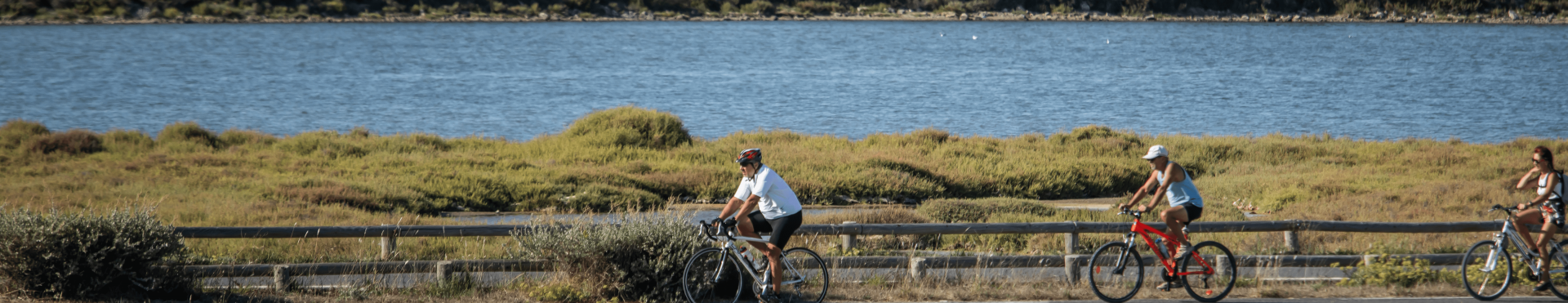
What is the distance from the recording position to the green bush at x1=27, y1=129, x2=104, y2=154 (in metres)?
25.6

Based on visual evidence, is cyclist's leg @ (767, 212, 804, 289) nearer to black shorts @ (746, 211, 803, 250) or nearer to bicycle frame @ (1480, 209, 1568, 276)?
black shorts @ (746, 211, 803, 250)

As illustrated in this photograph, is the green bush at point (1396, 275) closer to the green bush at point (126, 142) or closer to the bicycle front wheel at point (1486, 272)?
the bicycle front wheel at point (1486, 272)

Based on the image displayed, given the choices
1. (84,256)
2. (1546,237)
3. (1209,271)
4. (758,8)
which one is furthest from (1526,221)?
(758,8)

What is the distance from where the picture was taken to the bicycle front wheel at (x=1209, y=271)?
8789 mm

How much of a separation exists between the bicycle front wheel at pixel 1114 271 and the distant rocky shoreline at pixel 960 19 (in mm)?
151871

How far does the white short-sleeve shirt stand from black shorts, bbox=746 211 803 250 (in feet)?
0.13

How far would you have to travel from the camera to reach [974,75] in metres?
85.1

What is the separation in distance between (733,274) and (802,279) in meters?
0.73

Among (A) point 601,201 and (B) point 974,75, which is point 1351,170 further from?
(B) point 974,75

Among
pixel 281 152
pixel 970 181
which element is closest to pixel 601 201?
pixel 970 181

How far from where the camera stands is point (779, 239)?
320 inches

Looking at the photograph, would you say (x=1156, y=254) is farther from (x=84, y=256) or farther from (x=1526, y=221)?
(x=84, y=256)

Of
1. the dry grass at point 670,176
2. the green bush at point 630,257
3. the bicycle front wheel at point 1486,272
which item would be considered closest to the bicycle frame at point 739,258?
the green bush at point 630,257

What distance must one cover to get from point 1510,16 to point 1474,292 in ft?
587
